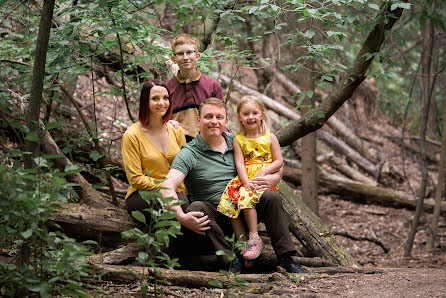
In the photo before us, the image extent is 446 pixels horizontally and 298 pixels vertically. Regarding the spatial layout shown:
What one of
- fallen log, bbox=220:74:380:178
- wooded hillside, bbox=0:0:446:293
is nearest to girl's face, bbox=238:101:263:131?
wooded hillside, bbox=0:0:446:293

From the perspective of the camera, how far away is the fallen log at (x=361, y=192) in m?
9.51

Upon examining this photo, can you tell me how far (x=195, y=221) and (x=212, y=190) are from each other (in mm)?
409

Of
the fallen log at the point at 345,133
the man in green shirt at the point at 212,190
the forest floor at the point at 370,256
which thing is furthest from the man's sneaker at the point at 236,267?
the fallen log at the point at 345,133

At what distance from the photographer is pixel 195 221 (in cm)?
371

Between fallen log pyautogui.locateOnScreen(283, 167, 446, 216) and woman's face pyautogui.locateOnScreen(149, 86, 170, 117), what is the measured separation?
588cm

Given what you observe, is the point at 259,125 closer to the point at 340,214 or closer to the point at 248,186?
the point at 248,186

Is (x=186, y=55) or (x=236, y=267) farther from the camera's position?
(x=186, y=55)

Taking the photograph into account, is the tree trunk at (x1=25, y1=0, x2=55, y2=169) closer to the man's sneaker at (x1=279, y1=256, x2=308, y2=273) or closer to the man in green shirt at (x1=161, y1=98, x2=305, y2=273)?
the man in green shirt at (x1=161, y1=98, x2=305, y2=273)

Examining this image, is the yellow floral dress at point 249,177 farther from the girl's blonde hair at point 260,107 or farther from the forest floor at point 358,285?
the forest floor at point 358,285

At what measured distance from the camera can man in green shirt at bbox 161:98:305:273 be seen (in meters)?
3.83

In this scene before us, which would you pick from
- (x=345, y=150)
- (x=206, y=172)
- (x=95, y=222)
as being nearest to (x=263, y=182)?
(x=206, y=172)

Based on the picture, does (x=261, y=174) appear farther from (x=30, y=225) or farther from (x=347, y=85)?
(x=30, y=225)

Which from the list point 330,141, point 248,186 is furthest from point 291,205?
point 330,141

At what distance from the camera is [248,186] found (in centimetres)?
393
